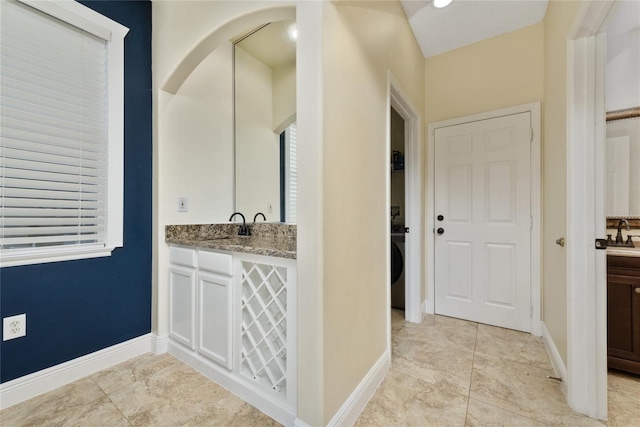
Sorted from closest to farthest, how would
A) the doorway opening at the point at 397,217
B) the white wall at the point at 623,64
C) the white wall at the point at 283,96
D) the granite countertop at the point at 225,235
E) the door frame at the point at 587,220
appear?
the door frame at the point at 587,220
the granite countertop at the point at 225,235
the white wall at the point at 623,64
the white wall at the point at 283,96
the doorway opening at the point at 397,217

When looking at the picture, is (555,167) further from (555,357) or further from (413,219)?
(555,357)

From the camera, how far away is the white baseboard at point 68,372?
1.44 meters

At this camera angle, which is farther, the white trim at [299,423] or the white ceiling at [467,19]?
the white ceiling at [467,19]

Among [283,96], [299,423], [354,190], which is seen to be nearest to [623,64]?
[354,190]

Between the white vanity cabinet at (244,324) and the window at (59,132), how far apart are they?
697 mm

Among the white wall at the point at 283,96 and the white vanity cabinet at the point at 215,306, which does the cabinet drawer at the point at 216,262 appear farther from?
the white wall at the point at 283,96

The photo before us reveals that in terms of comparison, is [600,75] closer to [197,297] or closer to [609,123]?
[609,123]

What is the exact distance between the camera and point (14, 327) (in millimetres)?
1455

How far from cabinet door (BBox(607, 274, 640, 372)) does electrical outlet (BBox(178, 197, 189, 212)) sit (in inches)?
115

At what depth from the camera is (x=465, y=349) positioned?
204 centimetres

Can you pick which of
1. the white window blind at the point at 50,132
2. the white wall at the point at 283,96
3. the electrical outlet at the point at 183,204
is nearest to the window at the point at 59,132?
the white window blind at the point at 50,132

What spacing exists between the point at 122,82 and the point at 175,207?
0.93 m

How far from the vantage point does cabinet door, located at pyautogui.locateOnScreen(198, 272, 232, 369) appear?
1.56m

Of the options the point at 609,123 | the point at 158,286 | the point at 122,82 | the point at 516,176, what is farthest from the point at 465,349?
the point at 122,82
